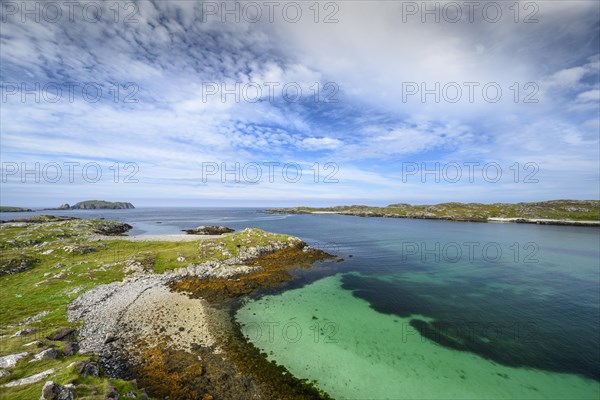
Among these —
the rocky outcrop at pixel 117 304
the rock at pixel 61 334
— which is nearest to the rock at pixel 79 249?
the rocky outcrop at pixel 117 304

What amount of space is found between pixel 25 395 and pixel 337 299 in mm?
33830

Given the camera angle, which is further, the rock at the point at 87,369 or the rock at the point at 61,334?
the rock at the point at 61,334

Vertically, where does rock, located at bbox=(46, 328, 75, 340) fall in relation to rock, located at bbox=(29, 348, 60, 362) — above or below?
below

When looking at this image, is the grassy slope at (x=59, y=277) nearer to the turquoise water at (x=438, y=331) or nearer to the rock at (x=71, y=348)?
the rock at (x=71, y=348)

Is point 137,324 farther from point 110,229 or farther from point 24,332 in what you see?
point 110,229

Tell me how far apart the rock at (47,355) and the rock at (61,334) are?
5301mm

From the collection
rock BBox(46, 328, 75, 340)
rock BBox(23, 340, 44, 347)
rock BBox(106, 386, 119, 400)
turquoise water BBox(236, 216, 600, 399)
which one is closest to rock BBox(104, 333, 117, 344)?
rock BBox(46, 328, 75, 340)

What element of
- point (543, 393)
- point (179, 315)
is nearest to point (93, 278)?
point (179, 315)

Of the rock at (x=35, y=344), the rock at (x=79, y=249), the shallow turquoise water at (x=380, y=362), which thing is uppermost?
the rock at (x=79, y=249)

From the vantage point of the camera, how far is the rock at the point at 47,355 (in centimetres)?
1768

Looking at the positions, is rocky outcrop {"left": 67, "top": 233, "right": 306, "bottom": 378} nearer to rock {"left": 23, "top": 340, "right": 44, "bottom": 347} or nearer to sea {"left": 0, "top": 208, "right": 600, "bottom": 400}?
rock {"left": 23, "top": 340, "right": 44, "bottom": 347}

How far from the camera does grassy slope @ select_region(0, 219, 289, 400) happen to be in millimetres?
16188

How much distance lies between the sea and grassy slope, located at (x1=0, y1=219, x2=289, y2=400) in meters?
16.6

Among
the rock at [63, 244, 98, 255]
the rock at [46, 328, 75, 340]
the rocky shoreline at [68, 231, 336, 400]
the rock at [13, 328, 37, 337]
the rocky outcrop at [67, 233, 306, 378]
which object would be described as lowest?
the rocky shoreline at [68, 231, 336, 400]
